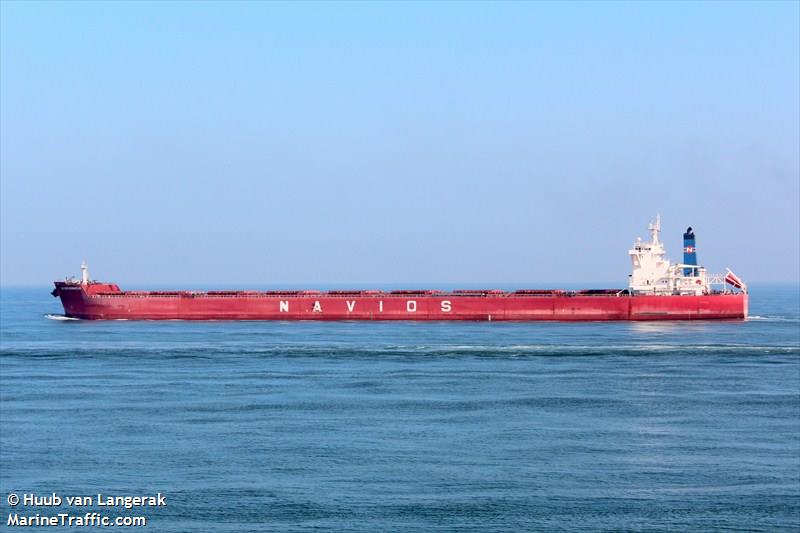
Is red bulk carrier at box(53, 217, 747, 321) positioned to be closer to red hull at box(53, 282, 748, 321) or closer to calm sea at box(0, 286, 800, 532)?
red hull at box(53, 282, 748, 321)

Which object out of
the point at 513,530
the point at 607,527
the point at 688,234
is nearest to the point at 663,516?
the point at 607,527

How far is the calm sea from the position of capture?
79.6ft

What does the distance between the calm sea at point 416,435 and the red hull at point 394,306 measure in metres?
17.6

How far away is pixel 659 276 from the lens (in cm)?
7844

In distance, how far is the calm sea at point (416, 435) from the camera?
24266 mm

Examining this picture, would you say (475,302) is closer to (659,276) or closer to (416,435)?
(659,276)

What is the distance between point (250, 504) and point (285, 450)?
551 cm

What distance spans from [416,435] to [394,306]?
4763 centimetres

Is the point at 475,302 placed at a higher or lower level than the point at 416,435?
higher

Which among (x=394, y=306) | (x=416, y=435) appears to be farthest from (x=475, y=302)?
(x=416, y=435)

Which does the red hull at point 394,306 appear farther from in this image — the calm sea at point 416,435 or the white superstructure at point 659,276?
the calm sea at point 416,435

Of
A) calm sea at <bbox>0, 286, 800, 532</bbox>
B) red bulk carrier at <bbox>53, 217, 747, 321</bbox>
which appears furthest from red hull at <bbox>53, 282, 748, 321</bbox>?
calm sea at <bbox>0, 286, 800, 532</bbox>

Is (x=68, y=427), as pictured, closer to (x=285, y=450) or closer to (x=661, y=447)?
(x=285, y=450)

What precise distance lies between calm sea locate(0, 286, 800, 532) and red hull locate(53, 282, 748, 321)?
17595 mm
